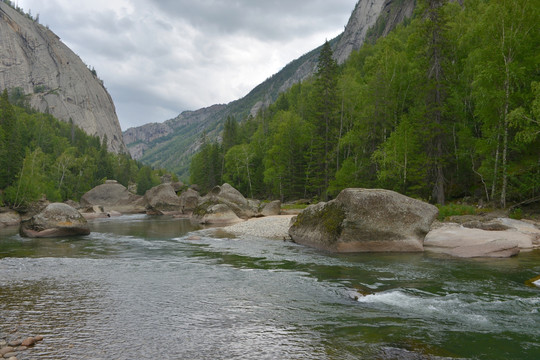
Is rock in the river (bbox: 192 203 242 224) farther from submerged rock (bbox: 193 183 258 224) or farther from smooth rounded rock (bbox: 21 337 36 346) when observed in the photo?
smooth rounded rock (bbox: 21 337 36 346)

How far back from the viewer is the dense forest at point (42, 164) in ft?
170

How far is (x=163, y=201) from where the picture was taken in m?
62.2

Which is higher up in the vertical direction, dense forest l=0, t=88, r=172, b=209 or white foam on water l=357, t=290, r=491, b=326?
dense forest l=0, t=88, r=172, b=209

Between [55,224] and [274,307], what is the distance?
76.4 ft

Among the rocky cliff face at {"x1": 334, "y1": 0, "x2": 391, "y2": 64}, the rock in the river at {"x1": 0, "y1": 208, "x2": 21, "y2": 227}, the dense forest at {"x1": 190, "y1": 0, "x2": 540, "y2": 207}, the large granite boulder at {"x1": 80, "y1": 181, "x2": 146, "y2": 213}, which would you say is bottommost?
the rock in the river at {"x1": 0, "y1": 208, "x2": 21, "y2": 227}

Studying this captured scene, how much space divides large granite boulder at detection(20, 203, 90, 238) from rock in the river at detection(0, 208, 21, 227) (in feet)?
60.6

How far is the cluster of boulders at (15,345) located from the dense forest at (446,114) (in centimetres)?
2574

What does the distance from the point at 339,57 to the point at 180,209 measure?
142m

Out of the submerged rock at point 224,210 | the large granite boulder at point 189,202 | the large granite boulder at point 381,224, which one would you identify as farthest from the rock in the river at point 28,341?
the large granite boulder at point 189,202

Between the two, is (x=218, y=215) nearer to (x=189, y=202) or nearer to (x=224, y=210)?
(x=224, y=210)

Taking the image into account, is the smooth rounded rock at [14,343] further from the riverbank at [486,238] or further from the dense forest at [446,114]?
the dense forest at [446,114]

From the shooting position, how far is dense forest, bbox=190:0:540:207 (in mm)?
24625

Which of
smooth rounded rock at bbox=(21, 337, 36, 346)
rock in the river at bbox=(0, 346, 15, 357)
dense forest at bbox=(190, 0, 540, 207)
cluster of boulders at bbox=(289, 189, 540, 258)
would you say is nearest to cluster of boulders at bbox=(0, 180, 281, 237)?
dense forest at bbox=(190, 0, 540, 207)

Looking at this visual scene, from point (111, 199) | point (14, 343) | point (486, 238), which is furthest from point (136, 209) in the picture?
point (14, 343)
